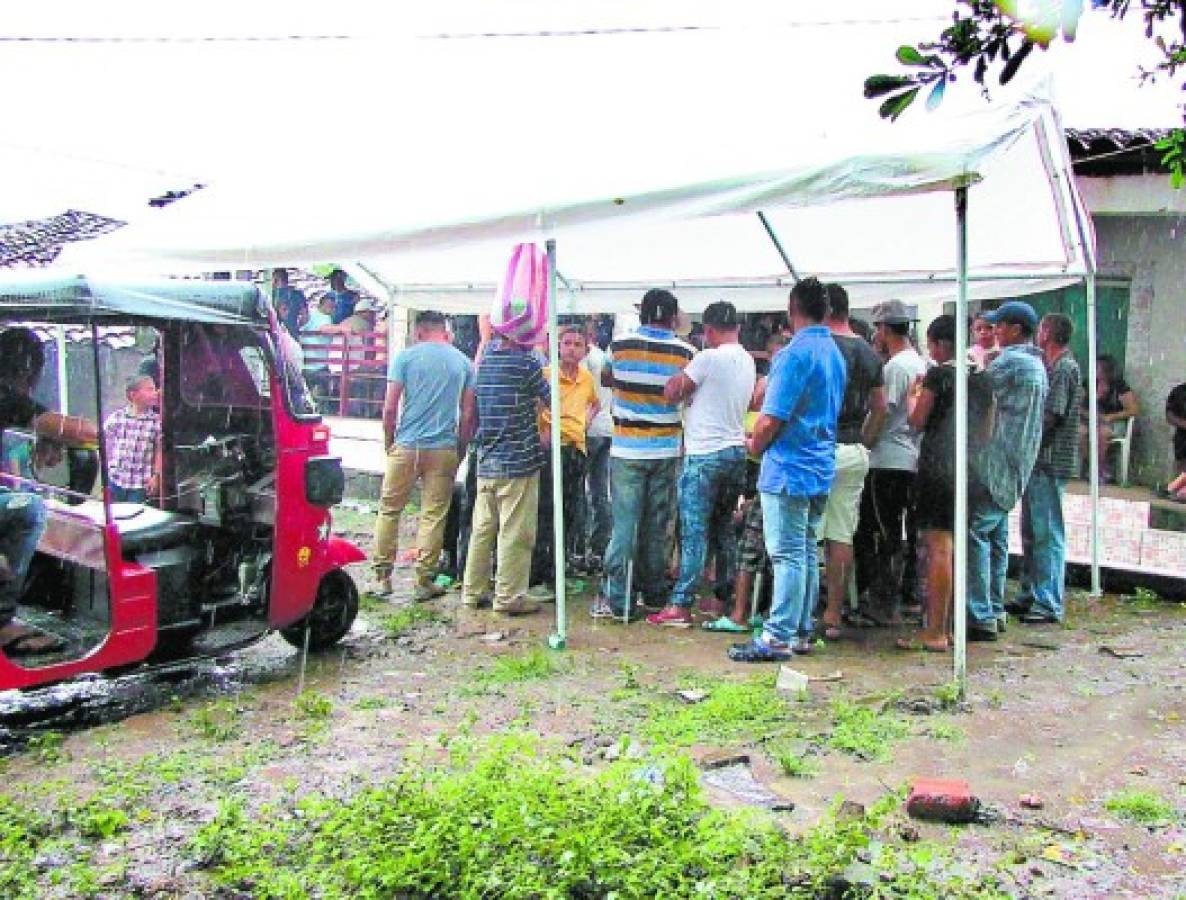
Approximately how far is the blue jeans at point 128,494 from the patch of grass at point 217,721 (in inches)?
45.3

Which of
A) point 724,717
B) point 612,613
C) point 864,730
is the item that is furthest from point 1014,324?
point 724,717

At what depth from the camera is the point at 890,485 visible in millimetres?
7145

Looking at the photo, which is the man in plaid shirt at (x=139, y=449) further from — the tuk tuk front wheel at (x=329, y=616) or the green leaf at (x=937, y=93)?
the green leaf at (x=937, y=93)

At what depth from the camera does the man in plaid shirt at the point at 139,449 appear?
614cm

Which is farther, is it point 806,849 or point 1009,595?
point 1009,595

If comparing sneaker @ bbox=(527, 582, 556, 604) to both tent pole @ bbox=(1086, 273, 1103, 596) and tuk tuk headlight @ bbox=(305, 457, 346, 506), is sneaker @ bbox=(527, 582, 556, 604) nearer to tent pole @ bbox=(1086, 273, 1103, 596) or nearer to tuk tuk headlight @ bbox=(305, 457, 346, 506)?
tuk tuk headlight @ bbox=(305, 457, 346, 506)

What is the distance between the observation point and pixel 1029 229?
7.80 m

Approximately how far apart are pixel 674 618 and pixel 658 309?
193cm

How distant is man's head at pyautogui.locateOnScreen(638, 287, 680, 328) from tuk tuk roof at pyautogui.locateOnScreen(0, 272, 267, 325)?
2532 millimetres

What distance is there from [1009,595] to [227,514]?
17.8ft

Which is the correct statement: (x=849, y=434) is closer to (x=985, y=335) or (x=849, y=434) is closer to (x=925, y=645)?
(x=925, y=645)

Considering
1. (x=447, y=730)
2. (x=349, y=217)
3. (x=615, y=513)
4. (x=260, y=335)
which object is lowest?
(x=447, y=730)

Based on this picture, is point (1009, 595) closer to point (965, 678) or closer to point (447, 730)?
point (965, 678)

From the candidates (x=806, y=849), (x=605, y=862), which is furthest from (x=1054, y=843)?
(x=605, y=862)
